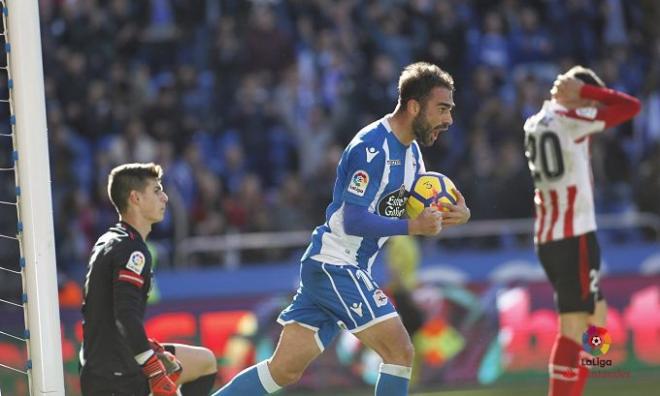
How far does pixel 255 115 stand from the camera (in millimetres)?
14398

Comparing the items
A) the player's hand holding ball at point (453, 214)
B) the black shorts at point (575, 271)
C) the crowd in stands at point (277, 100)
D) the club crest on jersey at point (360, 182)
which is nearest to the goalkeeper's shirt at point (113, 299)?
the club crest on jersey at point (360, 182)

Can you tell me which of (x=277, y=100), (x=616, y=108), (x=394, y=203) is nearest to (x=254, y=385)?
(x=394, y=203)

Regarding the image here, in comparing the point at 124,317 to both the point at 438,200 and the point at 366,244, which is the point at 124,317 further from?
the point at 438,200

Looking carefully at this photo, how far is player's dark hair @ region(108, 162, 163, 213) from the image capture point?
21.3 feet

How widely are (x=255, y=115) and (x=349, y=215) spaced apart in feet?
27.1

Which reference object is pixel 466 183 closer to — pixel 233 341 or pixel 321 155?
pixel 321 155

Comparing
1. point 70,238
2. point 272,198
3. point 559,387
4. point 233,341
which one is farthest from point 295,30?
point 559,387

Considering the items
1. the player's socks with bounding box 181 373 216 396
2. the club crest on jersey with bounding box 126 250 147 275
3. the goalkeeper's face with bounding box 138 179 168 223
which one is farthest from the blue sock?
the goalkeeper's face with bounding box 138 179 168 223

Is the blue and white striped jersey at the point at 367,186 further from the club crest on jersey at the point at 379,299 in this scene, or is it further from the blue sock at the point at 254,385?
the blue sock at the point at 254,385

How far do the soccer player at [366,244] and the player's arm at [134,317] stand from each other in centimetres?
57

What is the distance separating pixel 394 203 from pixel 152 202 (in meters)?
1.31

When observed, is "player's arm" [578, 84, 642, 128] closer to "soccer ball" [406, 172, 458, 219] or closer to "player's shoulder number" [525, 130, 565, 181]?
"player's shoulder number" [525, 130, 565, 181]

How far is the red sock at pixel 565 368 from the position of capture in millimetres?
7430

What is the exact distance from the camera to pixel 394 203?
21.4 feet
